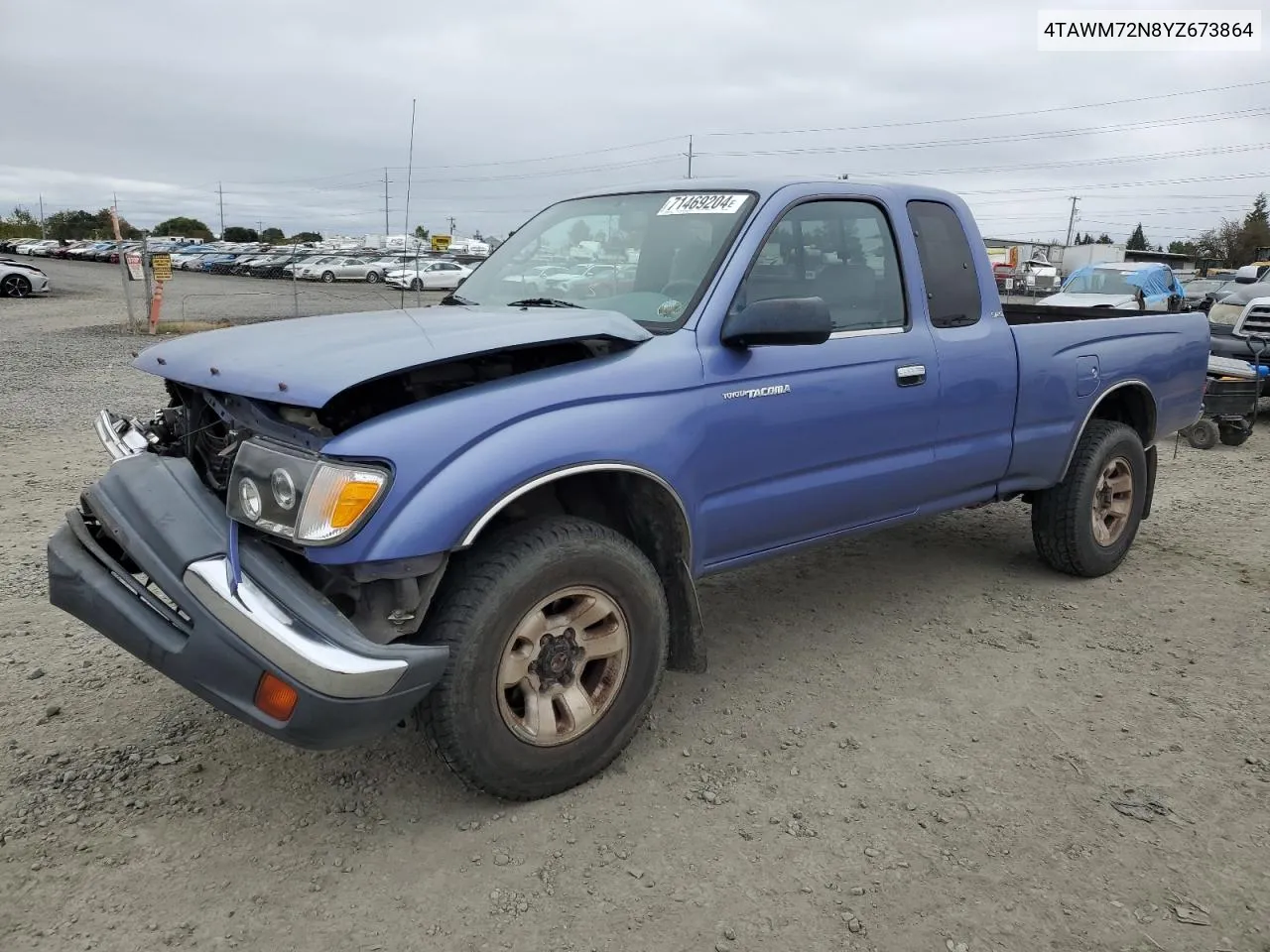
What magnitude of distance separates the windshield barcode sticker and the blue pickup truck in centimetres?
1

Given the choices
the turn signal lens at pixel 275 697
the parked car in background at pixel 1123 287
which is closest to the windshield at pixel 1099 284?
the parked car in background at pixel 1123 287

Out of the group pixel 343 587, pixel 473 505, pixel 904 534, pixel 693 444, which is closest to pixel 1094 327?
pixel 904 534

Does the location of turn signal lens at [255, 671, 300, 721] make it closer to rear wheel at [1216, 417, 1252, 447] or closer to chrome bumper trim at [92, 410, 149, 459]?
chrome bumper trim at [92, 410, 149, 459]

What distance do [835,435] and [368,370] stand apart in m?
1.82

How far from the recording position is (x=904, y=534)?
19.8 ft

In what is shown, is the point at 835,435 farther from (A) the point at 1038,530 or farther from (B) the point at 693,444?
(A) the point at 1038,530

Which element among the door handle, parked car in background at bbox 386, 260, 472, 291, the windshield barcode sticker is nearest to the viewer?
the windshield barcode sticker

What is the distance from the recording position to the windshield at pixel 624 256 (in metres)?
3.54

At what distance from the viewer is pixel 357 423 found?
275 centimetres

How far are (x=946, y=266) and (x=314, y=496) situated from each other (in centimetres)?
296

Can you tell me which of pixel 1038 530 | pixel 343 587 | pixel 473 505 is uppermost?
pixel 473 505

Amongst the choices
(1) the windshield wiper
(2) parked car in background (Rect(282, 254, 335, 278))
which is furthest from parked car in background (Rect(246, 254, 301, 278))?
(1) the windshield wiper

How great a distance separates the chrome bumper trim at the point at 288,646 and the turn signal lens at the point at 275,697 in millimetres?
51

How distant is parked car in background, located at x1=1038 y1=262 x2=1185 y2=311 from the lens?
14.5 metres
